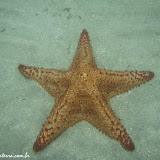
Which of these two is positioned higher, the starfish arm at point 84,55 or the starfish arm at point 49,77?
the starfish arm at point 84,55

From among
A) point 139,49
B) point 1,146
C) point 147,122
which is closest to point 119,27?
point 139,49

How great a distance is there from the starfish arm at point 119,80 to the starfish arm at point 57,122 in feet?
2.47

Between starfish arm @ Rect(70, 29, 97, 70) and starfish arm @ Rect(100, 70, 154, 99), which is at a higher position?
starfish arm @ Rect(70, 29, 97, 70)

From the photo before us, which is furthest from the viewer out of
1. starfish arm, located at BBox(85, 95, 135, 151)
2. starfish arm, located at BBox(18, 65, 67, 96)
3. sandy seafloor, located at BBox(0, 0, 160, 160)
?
starfish arm, located at BBox(18, 65, 67, 96)

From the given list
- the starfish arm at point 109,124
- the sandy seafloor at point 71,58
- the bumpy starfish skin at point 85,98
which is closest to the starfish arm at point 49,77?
the bumpy starfish skin at point 85,98

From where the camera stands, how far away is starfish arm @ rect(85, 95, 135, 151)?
9.99 ft

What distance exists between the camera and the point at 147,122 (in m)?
3.50

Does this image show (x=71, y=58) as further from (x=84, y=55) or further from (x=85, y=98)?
(x=85, y=98)

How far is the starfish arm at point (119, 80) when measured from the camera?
3.38m

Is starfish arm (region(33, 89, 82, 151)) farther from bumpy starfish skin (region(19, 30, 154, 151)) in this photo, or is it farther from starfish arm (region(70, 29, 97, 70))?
starfish arm (region(70, 29, 97, 70))

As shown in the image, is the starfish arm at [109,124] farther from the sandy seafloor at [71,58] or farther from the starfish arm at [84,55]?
the starfish arm at [84,55]

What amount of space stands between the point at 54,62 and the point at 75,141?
2070 mm

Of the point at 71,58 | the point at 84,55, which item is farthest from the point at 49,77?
the point at 71,58

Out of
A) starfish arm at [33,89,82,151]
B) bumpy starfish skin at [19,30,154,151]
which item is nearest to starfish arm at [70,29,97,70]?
bumpy starfish skin at [19,30,154,151]
